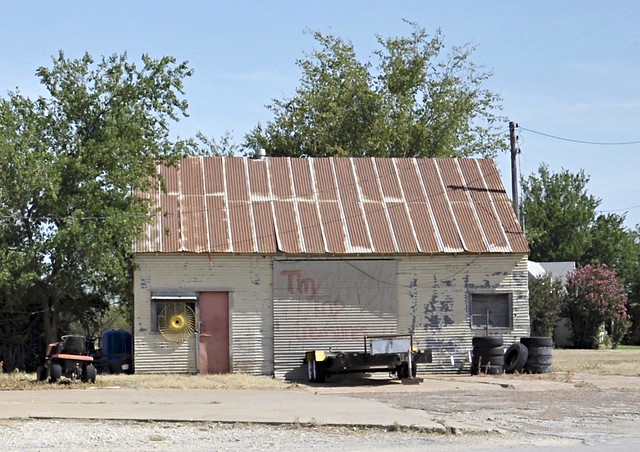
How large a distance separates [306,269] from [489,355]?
5210mm

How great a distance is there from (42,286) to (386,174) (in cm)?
1013

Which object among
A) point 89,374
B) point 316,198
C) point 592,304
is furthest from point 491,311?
point 592,304

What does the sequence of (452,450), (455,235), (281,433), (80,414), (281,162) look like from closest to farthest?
(452,450), (281,433), (80,414), (455,235), (281,162)

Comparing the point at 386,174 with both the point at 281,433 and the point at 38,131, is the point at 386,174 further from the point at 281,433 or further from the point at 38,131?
the point at 281,433

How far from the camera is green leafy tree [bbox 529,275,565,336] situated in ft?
157

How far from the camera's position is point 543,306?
48.2 m

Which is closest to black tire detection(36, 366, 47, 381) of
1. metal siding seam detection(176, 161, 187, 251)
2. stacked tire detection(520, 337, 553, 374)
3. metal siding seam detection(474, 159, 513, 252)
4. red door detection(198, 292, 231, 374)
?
red door detection(198, 292, 231, 374)

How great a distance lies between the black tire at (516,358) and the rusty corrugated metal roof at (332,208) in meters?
2.62

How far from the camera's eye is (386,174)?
99.0 feet

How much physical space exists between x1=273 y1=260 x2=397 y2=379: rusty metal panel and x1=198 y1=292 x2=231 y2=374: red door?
4.22 feet

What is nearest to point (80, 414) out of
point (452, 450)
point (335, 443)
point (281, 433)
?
point (281, 433)

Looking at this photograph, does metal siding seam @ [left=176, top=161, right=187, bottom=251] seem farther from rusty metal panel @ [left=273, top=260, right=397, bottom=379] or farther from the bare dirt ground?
the bare dirt ground

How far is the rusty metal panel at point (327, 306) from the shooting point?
27047mm

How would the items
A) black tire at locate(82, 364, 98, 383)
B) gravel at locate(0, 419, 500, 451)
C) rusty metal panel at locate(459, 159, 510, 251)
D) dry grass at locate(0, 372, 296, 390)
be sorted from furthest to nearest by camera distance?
rusty metal panel at locate(459, 159, 510, 251) < black tire at locate(82, 364, 98, 383) < dry grass at locate(0, 372, 296, 390) < gravel at locate(0, 419, 500, 451)
